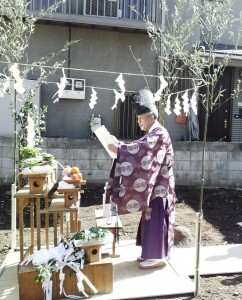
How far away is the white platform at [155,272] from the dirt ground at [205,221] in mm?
197

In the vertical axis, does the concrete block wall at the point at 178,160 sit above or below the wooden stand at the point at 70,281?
above

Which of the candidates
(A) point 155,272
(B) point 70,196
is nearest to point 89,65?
(B) point 70,196

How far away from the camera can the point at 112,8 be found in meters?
9.72

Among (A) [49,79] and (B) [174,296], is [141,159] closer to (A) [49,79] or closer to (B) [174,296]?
(B) [174,296]

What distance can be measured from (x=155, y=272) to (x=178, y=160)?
510cm

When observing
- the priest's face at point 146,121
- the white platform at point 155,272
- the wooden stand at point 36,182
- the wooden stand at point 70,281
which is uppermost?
the priest's face at point 146,121

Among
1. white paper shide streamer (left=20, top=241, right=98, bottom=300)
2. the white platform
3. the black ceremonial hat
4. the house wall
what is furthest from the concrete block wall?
white paper shide streamer (left=20, top=241, right=98, bottom=300)

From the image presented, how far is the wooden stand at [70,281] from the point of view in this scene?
3453mm

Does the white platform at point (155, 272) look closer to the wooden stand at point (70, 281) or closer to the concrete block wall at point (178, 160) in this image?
the wooden stand at point (70, 281)

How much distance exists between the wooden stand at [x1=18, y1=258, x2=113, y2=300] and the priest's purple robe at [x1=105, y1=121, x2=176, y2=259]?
0.64 metres

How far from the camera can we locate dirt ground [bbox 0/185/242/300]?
3.97 m

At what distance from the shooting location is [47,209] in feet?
13.0

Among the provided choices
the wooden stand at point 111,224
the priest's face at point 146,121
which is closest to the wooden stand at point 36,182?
the wooden stand at point 111,224

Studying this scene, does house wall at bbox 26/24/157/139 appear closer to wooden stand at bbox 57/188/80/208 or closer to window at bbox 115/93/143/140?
window at bbox 115/93/143/140
